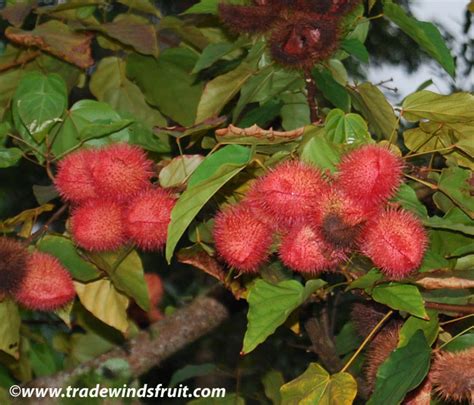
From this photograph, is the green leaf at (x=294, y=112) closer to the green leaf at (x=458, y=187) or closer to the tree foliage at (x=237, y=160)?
the tree foliage at (x=237, y=160)

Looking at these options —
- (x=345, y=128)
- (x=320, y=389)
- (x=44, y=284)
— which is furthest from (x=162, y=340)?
(x=345, y=128)

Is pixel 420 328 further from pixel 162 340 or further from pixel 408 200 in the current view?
pixel 162 340

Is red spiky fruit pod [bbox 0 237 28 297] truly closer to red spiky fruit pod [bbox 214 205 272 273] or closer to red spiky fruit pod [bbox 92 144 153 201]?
red spiky fruit pod [bbox 92 144 153 201]

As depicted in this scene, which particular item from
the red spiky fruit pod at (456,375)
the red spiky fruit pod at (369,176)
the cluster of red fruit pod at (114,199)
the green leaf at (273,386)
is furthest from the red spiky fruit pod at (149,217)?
the green leaf at (273,386)

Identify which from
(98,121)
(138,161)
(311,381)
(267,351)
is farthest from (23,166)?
(311,381)

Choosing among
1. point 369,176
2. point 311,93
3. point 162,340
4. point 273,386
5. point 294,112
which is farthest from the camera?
point 273,386

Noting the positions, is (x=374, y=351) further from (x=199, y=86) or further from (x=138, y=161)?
(x=199, y=86)
